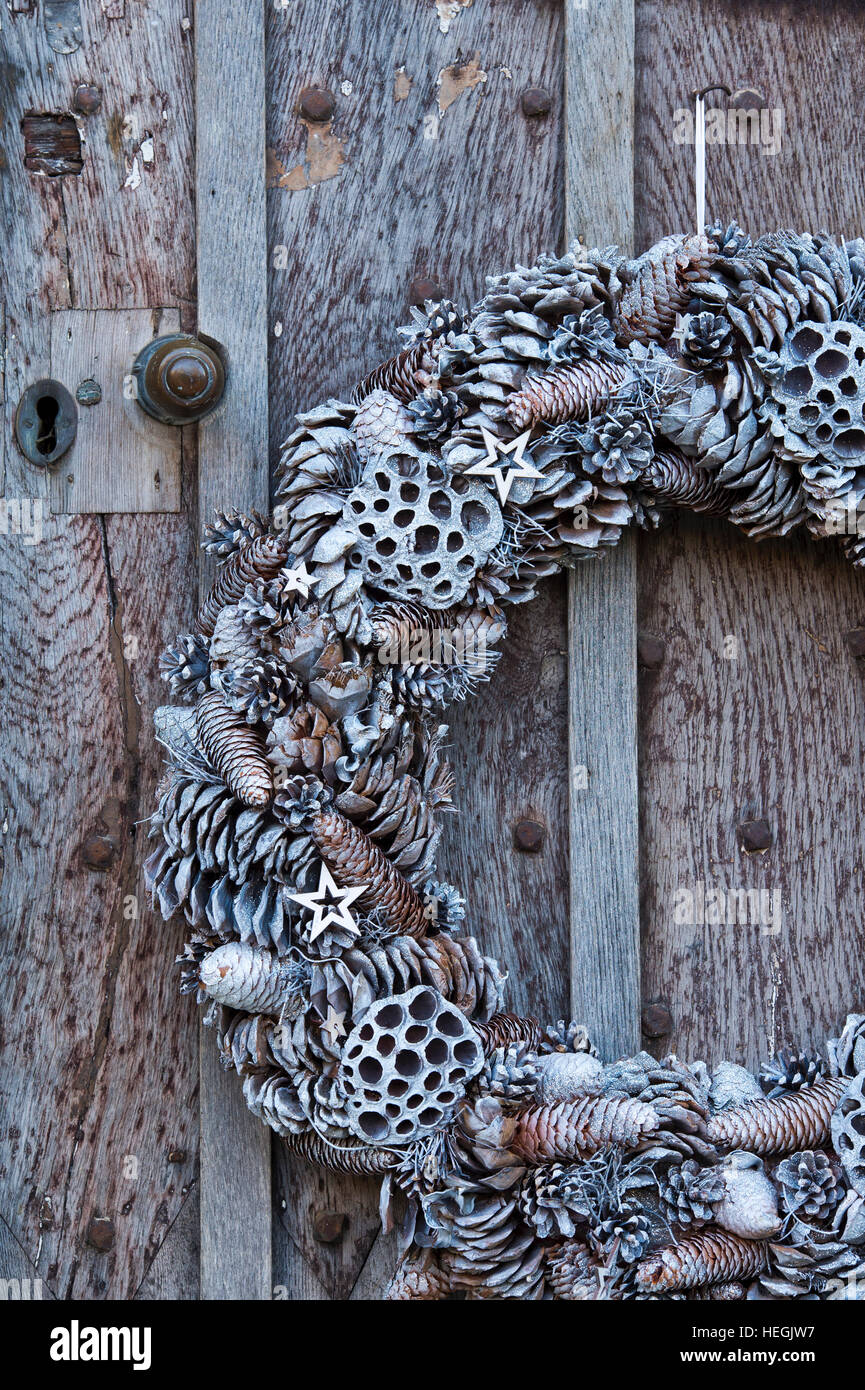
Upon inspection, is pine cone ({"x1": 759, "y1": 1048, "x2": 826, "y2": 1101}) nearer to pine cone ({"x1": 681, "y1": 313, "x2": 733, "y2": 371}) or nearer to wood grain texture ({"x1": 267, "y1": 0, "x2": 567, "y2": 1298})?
wood grain texture ({"x1": 267, "y1": 0, "x2": 567, "y2": 1298})

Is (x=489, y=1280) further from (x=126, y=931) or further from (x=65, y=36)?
(x=65, y=36)

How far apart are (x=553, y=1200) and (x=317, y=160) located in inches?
46.7

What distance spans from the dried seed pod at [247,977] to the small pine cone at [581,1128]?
0.29 metres

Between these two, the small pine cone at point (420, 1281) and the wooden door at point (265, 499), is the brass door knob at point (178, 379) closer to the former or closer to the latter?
the wooden door at point (265, 499)

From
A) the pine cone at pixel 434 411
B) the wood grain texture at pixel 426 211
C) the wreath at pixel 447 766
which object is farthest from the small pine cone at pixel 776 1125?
the pine cone at pixel 434 411

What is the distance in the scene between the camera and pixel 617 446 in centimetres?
154

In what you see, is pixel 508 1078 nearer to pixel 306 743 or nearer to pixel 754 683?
pixel 306 743

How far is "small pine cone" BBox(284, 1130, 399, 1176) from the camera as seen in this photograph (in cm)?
152

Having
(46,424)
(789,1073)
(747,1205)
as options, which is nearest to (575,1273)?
(747,1205)

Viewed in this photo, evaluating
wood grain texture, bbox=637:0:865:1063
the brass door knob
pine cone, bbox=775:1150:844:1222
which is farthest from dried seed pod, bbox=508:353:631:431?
pine cone, bbox=775:1150:844:1222

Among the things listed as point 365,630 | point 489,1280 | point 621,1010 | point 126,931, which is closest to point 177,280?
point 365,630

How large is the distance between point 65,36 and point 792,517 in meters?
1.00

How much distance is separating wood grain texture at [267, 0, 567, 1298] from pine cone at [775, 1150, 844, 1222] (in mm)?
308

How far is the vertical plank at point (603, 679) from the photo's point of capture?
1.64 meters
